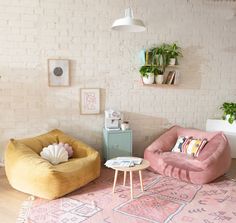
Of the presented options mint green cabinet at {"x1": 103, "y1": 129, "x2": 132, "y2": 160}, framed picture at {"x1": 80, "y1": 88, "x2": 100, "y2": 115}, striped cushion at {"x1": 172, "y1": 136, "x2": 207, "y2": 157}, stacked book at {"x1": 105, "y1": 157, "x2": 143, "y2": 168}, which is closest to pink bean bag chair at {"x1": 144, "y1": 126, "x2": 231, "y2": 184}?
striped cushion at {"x1": 172, "y1": 136, "x2": 207, "y2": 157}

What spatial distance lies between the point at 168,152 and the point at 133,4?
2.50 meters

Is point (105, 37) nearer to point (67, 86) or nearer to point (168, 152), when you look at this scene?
point (67, 86)

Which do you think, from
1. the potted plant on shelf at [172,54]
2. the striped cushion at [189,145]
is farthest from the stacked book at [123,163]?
the potted plant on shelf at [172,54]

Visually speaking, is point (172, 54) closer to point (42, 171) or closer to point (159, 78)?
point (159, 78)

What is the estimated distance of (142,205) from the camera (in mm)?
2953

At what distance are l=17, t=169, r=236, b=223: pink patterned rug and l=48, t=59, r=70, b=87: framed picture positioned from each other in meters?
1.69

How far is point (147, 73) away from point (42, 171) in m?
2.36

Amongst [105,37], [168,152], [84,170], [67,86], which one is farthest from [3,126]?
[168,152]

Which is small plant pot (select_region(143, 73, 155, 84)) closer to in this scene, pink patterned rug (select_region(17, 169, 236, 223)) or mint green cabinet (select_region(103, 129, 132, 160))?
mint green cabinet (select_region(103, 129, 132, 160))

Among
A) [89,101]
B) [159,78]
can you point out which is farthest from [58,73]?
→ [159,78]

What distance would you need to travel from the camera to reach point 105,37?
4.38 meters

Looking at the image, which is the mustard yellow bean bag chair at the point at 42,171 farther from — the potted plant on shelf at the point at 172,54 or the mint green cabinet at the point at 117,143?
the potted plant on shelf at the point at 172,54

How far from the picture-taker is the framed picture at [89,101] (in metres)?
4.38

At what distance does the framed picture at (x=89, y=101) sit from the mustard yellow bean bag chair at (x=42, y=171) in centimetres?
82
